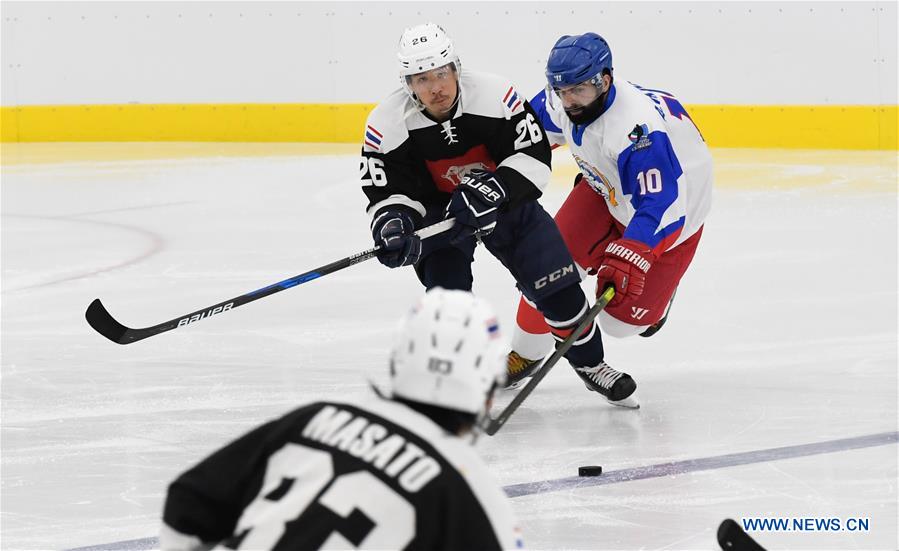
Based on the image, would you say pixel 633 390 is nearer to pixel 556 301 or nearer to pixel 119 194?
pixel 556 301

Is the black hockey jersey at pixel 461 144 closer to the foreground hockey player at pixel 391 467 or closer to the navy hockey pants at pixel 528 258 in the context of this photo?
the navy hockey pants at pixel 528 258

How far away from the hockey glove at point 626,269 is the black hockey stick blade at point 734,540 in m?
1.25

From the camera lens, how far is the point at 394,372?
4.63 ft

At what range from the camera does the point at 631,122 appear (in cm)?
357

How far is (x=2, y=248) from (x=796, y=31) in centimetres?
544

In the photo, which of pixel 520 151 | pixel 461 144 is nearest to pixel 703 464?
pixel 520 151

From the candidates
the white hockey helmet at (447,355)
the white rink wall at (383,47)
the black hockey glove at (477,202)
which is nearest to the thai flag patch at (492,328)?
the white hockey helmet at (447,355)

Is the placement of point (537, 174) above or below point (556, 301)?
above

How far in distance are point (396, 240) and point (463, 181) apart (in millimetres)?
243

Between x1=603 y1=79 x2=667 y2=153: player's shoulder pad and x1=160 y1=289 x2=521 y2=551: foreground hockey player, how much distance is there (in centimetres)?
218

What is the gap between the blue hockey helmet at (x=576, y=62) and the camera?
3.47 meters

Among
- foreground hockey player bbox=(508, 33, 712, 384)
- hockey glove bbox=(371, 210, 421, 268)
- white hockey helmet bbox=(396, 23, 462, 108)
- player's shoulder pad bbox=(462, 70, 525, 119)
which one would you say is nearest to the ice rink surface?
foreground hockey player bbox=(508, 33, 712, 384)

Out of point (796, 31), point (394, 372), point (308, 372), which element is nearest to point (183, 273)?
point (308, 372)

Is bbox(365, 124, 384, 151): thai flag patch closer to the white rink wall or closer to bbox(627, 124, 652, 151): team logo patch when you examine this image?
bbox(627, 124, 652, 151): team logo patch
